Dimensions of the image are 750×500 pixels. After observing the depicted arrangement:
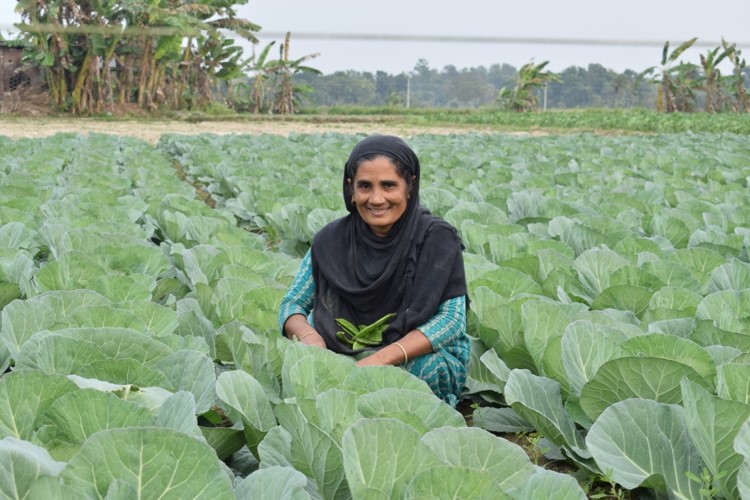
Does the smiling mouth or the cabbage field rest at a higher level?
the smiling mouth

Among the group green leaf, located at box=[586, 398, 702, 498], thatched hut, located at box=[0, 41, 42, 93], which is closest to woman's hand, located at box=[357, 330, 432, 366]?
green leaf, located at box=[586, 398, 702, 498]

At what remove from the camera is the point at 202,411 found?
1868mm

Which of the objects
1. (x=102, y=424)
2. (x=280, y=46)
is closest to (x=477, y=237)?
(x=102, y=424)

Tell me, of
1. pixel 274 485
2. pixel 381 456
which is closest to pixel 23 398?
pixel 274 485

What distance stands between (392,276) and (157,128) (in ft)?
69.7

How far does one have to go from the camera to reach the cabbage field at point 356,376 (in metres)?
1.39

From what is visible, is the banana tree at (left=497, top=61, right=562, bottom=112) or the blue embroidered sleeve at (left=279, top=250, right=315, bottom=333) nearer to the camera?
the blue embroidered sleeve at (left=279, top=250, right=315, bottom=333)

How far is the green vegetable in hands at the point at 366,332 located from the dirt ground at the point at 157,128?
16184 millimetres

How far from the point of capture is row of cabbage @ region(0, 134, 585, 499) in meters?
1.25

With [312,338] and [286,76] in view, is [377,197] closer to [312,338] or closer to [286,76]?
[312,338]

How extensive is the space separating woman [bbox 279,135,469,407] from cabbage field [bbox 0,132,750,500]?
167mm

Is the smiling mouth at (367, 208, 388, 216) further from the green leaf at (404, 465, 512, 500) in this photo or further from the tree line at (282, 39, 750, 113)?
the tree line at (282, 39, 750, 113)

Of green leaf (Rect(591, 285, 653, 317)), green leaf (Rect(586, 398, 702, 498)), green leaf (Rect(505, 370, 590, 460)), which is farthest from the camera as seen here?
green leaf (Rect(591, 285, 653, 317))

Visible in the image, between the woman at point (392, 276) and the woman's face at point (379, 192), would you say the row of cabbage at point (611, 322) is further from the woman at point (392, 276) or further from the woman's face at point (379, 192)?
the woman's face at point (379, 192)
